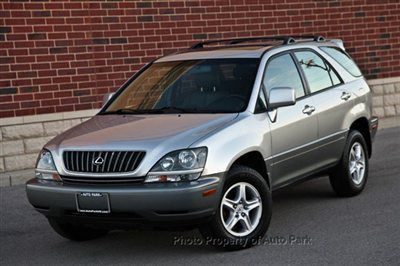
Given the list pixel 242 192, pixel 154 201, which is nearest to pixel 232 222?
pixel 242 192

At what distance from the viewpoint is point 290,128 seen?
6668 mm

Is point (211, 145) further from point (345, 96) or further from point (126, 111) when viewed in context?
point (345, 96)

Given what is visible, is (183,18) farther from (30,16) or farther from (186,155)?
(186,155)

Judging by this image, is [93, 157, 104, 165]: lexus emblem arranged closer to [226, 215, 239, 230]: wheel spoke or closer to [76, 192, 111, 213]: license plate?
[76, 192, 111, 213]: license plate

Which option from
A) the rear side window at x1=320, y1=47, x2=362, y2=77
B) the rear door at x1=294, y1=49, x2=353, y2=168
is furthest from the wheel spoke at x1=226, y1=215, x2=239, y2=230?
the rear side window at x1=320, y1=47, x2=362, y2=77

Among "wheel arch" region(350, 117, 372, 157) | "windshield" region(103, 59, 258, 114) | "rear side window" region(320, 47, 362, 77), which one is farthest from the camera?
"wheel arch" region(350, 117, 372, 157)

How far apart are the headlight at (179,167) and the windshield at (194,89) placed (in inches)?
33.1

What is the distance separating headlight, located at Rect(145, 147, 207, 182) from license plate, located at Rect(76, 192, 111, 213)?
36 cm

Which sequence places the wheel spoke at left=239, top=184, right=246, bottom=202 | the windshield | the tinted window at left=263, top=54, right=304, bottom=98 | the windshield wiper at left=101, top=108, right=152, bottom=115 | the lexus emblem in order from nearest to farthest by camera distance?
1. the lexus emblem
2. the wheel spoke at left=239, top=184, right=246, bottom=202
3. the windshield
4. the windshield wiper at left=101, top=108, right=152, bottom=115
5. the tinted window at left=263, top=54, right=304, bottom=98

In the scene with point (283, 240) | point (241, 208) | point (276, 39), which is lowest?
point (283, 240)

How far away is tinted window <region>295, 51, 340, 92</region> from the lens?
7301 mm

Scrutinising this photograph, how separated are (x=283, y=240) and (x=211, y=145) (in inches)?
45.8

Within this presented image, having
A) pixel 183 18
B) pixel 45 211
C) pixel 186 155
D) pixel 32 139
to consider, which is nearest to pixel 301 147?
pixel 186 155

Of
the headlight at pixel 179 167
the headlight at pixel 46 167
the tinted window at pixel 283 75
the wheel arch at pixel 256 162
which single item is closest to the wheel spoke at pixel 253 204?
the wheel arch at pixel 256 162
